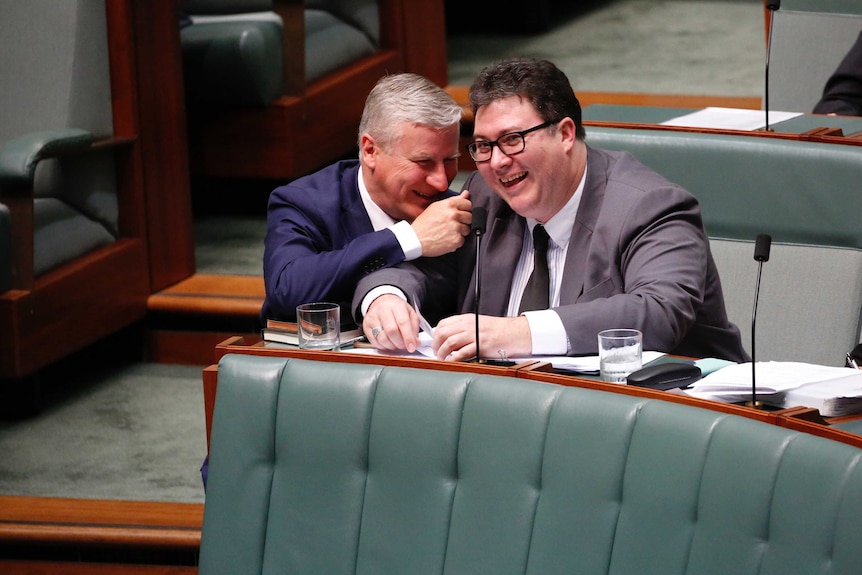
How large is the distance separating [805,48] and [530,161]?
68.4 inches

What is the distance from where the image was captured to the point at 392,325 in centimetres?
184

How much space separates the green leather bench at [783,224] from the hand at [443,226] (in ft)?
1.83

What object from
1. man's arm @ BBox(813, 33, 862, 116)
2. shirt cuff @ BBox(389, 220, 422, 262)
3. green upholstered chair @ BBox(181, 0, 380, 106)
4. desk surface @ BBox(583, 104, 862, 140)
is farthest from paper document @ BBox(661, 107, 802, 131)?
green upholstered chair @ BBox(181, 0, 380, 106)

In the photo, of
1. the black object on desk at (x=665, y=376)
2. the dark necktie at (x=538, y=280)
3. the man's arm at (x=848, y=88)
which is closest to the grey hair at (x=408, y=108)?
the dark necktie at (x=538, y=280)

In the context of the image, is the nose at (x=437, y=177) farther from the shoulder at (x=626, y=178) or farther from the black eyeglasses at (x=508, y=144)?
the shoulder at (x=626, y=178)

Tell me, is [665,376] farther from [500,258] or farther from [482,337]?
[500,258]

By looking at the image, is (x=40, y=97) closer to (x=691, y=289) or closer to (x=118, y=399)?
(x=118, y=399)

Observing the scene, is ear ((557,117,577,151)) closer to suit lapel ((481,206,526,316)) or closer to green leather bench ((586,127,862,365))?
suit lapel ((481,206,526,316))

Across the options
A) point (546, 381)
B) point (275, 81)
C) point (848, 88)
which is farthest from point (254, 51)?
point (546, 381)

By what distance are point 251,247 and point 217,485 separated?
196 cm

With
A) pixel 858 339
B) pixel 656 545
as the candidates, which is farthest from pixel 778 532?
pixel 858 339

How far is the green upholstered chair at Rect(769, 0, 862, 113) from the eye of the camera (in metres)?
3.42

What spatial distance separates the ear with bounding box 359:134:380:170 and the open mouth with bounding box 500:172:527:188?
8.2 inches

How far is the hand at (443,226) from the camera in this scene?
2059 millimetres
